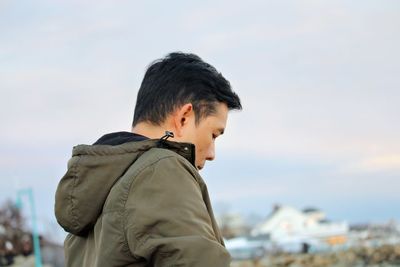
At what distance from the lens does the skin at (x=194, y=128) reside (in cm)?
230

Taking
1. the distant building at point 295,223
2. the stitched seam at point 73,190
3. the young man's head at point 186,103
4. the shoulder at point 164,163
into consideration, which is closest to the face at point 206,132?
the young man's head at point 186,103

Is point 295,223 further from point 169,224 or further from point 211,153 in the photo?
point 169,224

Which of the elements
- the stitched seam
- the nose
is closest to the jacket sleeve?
the stitched seam

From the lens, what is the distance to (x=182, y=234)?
2043 mm

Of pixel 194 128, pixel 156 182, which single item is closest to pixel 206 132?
pixel 194 128

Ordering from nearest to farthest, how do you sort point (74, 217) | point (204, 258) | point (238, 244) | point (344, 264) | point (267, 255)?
1. point (204, 258)
2. point (74, 217)
3. point (344, 264)
4. point (267, 255)
5. point (238, 244)

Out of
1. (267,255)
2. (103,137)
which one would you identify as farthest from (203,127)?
(267,255)

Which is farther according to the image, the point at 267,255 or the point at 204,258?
the point at 267,255

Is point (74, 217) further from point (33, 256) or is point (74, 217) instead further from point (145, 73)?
point (33, 256)

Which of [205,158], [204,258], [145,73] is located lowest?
[204,258]

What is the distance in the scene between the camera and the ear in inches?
90.4

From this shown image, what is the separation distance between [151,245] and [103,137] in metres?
0.43

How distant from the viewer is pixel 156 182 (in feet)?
6.93

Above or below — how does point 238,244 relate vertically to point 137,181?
below
